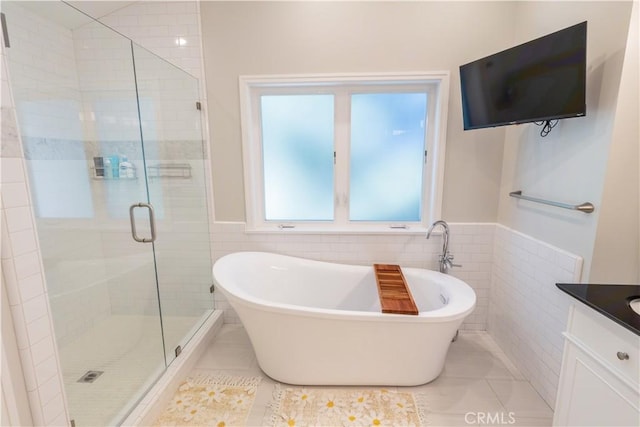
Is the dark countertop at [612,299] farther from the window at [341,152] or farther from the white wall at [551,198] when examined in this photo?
the window at [341,152]

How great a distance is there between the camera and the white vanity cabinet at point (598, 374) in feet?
3.21

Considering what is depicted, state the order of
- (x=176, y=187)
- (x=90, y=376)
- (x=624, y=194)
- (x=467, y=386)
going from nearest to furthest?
(x=624, y=194)
(x=90, y=376)
(x=467, y=386)
(x=176, y=187)

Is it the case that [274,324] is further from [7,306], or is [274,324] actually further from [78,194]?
[78,194]

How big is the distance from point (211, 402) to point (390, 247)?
1.69 metres

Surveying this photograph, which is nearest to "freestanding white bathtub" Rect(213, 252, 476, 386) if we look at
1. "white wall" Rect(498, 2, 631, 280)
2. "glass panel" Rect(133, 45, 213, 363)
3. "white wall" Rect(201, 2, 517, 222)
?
"glass panel" Rect(133, 45, 213, 363)

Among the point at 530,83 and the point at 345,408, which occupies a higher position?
the point at 530,83

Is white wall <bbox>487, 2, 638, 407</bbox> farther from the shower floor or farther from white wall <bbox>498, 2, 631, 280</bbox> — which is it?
the shower floor

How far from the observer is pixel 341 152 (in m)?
2.53

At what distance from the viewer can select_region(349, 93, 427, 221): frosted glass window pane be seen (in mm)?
2467

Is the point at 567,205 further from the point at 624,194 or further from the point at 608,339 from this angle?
the point at 608,339

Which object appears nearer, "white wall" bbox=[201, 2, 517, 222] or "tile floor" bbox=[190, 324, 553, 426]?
"tile floor" bbox=[190, 324, 553, 426]

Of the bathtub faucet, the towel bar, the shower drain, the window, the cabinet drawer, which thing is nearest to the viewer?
the cabinet drawer

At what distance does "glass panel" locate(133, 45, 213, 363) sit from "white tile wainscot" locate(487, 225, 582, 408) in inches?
96.0

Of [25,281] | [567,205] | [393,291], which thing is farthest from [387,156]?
[25,281]
